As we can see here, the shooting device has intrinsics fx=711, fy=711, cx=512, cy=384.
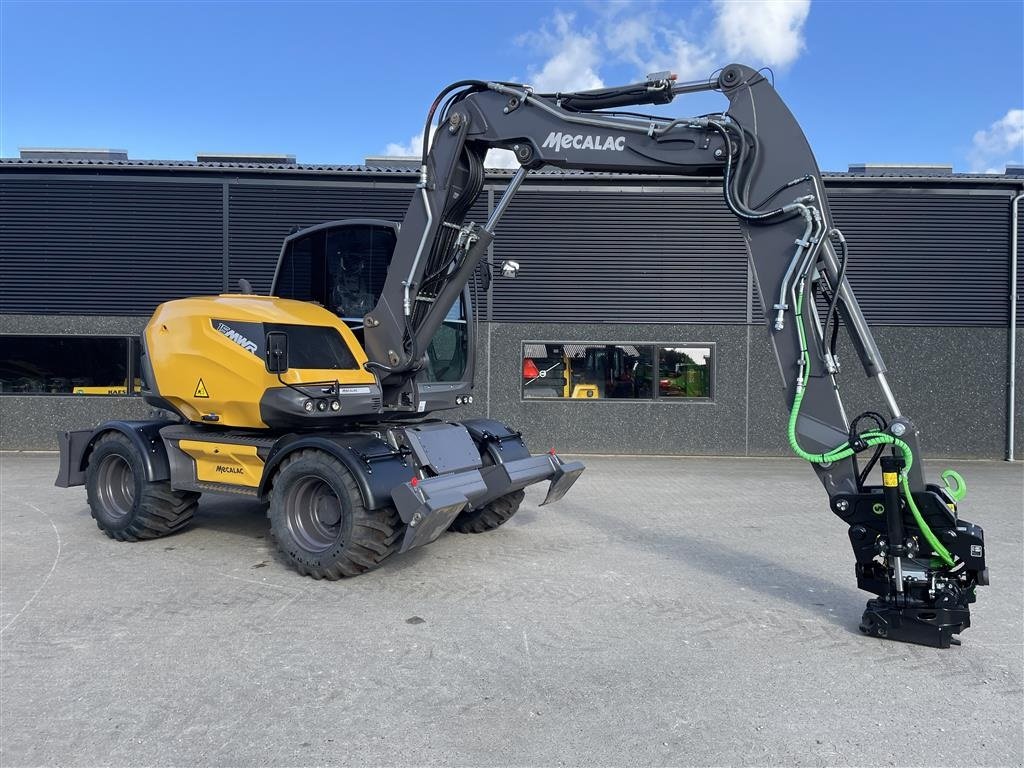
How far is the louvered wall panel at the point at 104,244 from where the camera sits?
12.8 metres

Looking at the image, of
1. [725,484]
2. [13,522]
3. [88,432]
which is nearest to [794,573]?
[725,484]

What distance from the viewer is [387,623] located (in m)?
4.69

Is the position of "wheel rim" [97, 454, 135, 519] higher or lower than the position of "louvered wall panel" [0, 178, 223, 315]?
lower

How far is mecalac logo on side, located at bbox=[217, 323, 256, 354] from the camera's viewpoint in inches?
234

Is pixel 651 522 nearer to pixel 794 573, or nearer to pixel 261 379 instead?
pixel 794 573

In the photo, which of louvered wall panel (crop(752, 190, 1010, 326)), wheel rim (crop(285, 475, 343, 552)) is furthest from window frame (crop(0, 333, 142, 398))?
louvered wall panel (crop(752, 190, 1010, 326))

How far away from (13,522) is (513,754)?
692 cm

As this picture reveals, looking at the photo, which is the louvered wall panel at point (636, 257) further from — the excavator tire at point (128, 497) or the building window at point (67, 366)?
the excavator tire at point (128, 497)

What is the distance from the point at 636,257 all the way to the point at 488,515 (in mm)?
7114

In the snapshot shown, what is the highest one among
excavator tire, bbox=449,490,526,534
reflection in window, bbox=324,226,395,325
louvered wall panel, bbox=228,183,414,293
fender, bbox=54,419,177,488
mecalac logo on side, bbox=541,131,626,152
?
louvered wall panel, bbox=228,183,414,293

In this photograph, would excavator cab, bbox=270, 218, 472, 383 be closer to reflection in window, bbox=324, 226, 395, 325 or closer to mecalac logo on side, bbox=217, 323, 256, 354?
reflection in window, bbox=324, 226, 395, 325

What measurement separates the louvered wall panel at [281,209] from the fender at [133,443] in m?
5.87

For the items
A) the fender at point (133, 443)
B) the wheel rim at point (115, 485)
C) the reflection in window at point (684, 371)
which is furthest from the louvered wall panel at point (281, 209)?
the wheel rim at point (115, 485)

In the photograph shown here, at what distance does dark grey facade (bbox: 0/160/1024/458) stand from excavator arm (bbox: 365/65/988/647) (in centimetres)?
668
